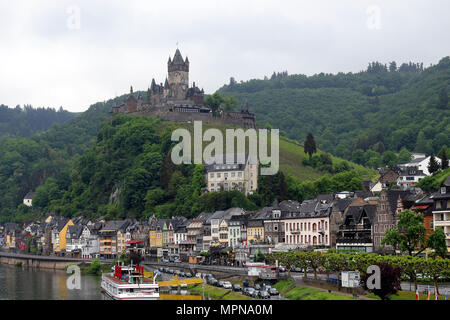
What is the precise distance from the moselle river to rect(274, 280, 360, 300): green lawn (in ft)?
31.2

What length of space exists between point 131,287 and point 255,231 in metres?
48.2

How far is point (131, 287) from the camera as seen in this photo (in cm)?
7869

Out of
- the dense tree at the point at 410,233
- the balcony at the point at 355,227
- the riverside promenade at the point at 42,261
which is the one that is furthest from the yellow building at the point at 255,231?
the dense tree at the point at 410,233

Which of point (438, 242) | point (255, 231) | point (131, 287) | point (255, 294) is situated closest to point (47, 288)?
point (131, 287)

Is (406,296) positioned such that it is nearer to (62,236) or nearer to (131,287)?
(131,287)

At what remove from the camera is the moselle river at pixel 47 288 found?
8590 cm

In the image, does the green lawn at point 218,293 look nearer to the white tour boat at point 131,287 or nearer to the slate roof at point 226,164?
the white tour boat at point 131,287

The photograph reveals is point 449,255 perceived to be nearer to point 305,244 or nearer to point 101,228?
point 305,244

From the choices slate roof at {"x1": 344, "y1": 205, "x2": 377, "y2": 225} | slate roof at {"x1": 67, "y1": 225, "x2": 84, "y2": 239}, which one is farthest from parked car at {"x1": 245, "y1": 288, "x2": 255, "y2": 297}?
slate roof at {"x1": 67, "y1": 225, "x2": 84, "y2": 239}

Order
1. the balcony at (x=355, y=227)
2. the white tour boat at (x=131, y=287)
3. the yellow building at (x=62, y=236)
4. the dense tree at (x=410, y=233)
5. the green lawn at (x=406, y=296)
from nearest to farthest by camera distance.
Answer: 1. the green lawn at (x=406, y=296)
2. the dense tree at (x=410, y=233)
3. the white tour boat at (x=131, y=287)
4. the balcony at (x=355, y=227)
5. the yellow building at (x=62, y=236)

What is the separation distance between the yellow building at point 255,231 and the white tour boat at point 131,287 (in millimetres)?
37352
